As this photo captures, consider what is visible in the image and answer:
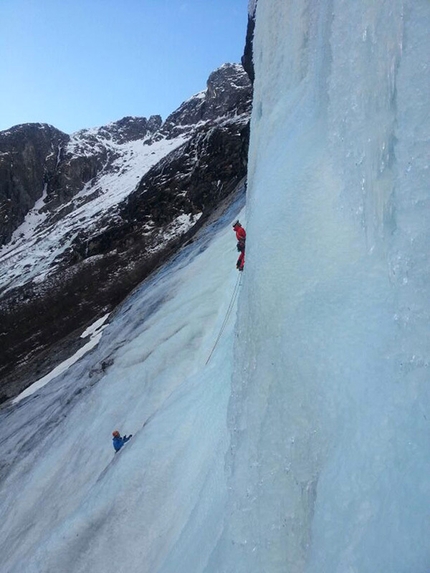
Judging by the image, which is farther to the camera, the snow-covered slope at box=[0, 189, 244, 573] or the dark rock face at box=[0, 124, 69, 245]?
the dark rock face at box=[0, 124, 69, 245]

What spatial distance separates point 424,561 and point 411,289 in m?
1.51

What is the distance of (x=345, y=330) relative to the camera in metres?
3.21

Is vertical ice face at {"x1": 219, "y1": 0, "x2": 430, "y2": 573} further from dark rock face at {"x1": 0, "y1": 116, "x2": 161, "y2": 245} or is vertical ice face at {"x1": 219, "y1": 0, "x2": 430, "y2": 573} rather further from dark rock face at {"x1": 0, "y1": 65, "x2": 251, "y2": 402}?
dark rock face at {"x1": 0, "y1": 116, "x2": 161, "y2": 245}

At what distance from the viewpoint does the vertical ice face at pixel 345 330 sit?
2.41 m

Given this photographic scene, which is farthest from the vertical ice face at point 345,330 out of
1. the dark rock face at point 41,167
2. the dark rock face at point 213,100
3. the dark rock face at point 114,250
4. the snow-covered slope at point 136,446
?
the dark rock face at point 213,100

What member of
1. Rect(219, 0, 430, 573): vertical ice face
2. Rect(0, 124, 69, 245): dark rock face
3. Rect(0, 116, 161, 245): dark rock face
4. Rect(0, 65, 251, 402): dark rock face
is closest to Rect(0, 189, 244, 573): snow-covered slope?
Rect(219, 0, 430, 573): vertical ice face

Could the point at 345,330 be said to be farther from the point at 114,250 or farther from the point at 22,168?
the point at 22,168

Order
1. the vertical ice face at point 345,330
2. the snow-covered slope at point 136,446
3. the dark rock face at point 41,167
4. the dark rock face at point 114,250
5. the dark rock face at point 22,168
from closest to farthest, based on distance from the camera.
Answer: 1. the vertical ice face at point 345,330
2. the snow-covered slope at point 136,446
3. the dark rock face at point 114,250
4. the dark rock face at point 22,168
5. the dark rock face at point 41,167

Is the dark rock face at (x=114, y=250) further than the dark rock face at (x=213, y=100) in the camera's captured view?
No

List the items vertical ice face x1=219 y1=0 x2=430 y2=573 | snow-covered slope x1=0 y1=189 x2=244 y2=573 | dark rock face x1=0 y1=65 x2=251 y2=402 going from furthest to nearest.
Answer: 1. dark rock face x1=0 y1=65 x2=251 y2=402
2. snow-covered slope x1=0 y1=189 x2=244 y2=573
3. vertical ice face x1=219 y1=0 x2=430 y2=573

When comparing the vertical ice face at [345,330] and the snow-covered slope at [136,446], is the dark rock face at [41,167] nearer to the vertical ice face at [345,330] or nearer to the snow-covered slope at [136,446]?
the snow-covered slope at [136,446]

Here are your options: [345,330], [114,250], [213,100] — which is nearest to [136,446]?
[345,330]

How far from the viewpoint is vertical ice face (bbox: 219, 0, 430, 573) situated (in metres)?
2.41

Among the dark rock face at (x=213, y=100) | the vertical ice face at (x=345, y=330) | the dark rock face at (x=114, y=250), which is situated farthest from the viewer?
the dark rock face at (x=213, y=100)
